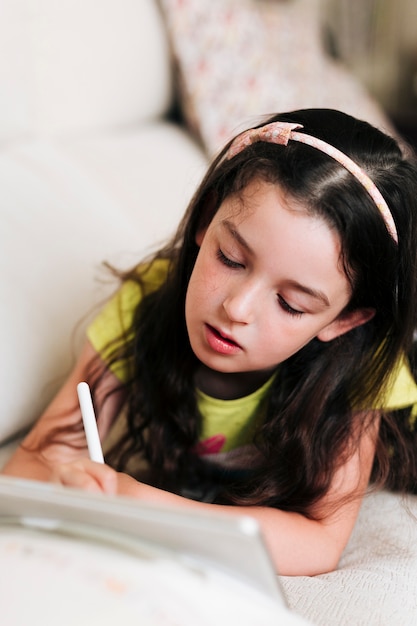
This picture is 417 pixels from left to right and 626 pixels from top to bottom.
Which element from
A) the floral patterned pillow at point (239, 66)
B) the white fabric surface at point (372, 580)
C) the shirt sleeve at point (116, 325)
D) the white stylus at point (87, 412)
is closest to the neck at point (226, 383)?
the shirt sleeve at point (116, 325)

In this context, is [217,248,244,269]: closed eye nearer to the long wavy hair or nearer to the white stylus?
the long wavy hair

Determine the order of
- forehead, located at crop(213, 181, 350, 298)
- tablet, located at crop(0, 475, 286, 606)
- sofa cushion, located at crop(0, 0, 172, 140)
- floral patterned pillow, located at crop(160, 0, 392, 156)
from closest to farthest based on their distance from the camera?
tablet, located at crop(0, 475, 286, 606) → forehead, located at crop(213, 181, 350, 298) → sofa cushion, located at crop(0, 0, 172, 140) → floral patterned pillow, located at crop(160, 0, 392, 156)

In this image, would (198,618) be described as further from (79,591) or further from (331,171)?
(331,171)

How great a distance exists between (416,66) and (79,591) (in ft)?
8.24

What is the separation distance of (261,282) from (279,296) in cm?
3

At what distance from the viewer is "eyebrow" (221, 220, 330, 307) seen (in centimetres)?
75

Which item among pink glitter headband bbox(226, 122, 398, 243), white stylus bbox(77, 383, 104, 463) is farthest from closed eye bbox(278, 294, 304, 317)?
white stylus bbox(77, 383, 104, 463)

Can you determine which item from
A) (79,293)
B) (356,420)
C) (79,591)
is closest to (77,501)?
(79,591)

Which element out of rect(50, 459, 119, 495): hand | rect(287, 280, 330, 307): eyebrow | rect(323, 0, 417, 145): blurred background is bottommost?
rect(50, 459, 119, 495): hand

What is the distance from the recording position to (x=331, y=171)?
0.77 meters

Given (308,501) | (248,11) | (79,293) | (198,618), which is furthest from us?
(248,11)

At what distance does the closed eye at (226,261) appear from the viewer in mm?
777

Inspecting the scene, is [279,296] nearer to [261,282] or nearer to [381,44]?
[261,282]

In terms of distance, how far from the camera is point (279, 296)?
2.52ft
